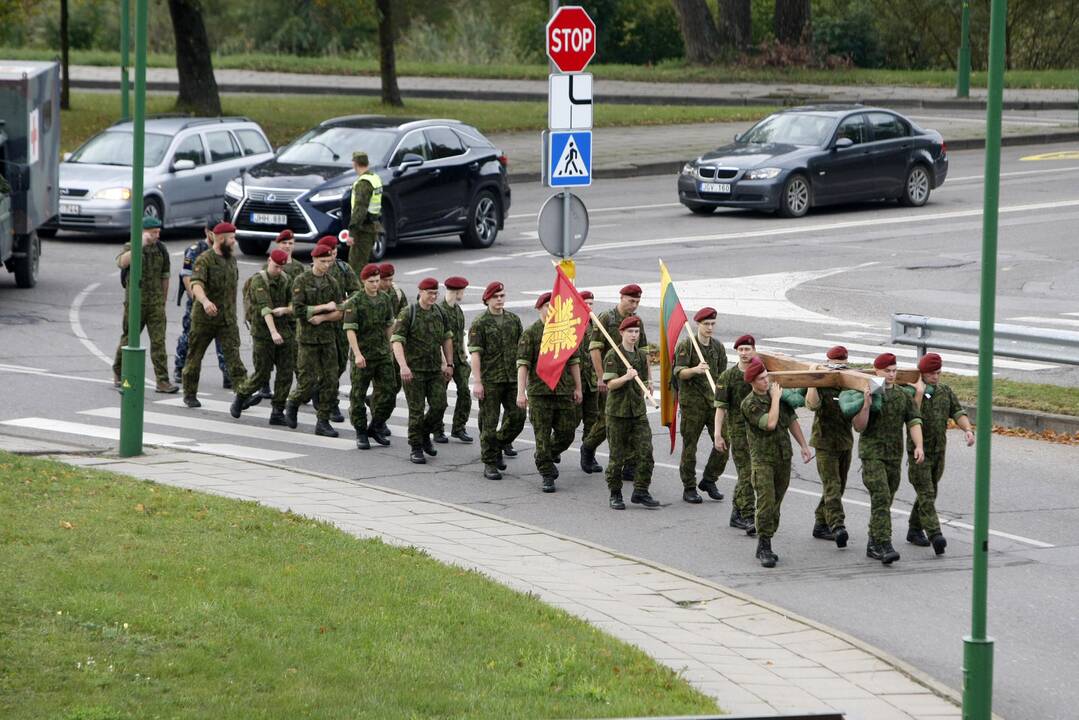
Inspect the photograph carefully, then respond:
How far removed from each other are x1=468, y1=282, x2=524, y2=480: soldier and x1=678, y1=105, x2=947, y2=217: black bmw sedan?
50.8ft

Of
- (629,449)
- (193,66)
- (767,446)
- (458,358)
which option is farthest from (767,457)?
(193,66)

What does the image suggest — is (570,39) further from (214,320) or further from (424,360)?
(214,320)

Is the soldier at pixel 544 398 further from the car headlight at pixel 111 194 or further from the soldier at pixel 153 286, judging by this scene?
the car headlight at pixel 111 194

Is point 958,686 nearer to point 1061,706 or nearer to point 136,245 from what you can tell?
point 1061,706

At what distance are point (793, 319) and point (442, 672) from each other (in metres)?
13.5

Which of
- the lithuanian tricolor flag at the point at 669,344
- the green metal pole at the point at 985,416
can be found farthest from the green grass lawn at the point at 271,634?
the lithuanian tricolor flag at the point at 669,344

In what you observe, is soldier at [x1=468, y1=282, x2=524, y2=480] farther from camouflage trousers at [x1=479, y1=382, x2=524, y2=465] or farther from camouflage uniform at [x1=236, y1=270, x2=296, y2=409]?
camouflage uniform at [x1=236, y1=270, x2=296, y2=409]

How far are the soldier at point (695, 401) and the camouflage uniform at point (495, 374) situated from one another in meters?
1.48

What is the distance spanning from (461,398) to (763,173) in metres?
14.8

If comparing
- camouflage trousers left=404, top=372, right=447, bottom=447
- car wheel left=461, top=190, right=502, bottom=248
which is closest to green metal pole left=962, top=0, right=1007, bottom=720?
camouflage trousers left=404, top=372, right=447, bottom=447

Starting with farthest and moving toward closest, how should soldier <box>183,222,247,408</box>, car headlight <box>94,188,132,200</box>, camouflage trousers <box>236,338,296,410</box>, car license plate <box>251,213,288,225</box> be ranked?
car headlight <box>94,188,132,200</box> → car license plate <box>251,213,288,225</box> → soldier <box>183,222,247,408</box> → camouflage trousers <box>236,338,296,410</box>

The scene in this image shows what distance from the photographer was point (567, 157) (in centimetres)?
1602

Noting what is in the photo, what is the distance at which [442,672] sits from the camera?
27.3 ft

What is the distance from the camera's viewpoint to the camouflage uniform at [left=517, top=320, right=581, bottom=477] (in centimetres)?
1397
